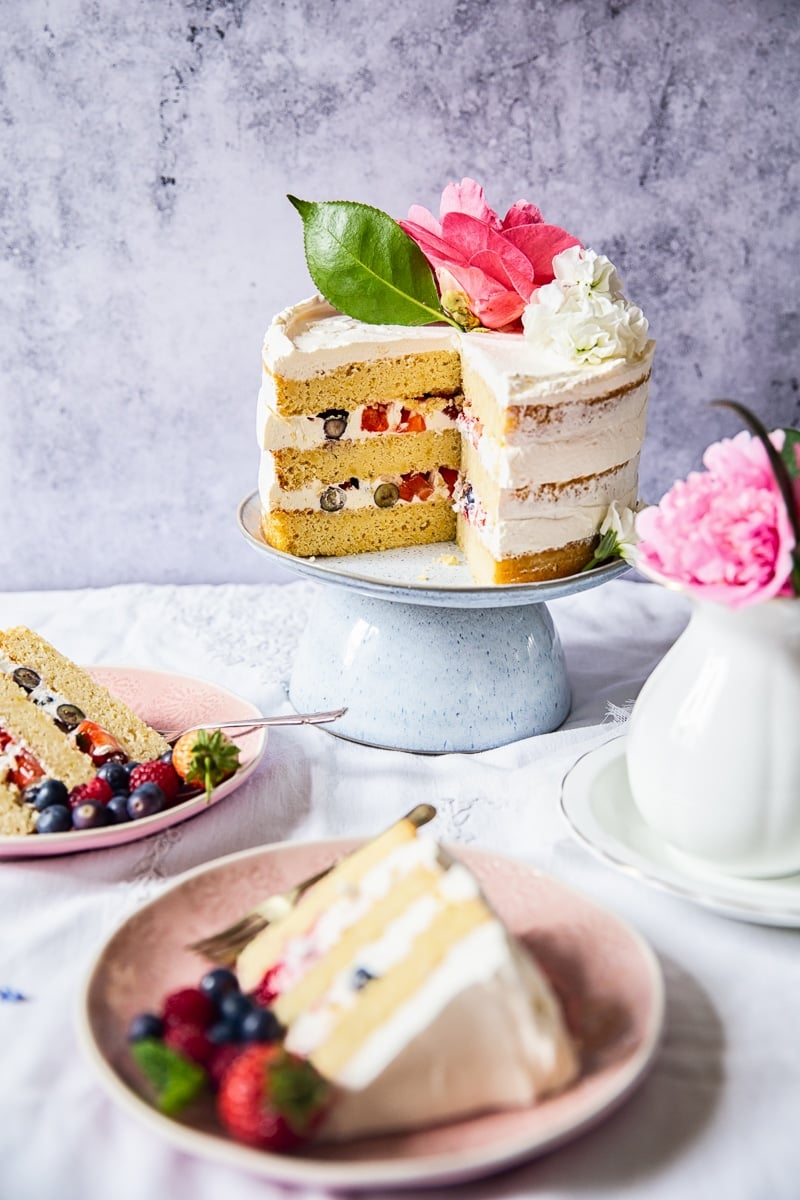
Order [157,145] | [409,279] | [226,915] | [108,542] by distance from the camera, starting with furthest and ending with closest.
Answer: [108,542] → [157,145] → [409,279] → [226,915]

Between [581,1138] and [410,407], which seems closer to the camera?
[581,1138]

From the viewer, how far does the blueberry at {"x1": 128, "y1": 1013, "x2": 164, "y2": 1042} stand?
120cm

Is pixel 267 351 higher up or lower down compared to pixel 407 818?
higher up

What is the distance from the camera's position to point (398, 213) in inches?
101

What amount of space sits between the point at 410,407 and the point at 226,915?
41.0 inches

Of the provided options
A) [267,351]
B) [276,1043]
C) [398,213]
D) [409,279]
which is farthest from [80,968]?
[398,213]

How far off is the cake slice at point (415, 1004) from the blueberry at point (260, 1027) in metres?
0.02

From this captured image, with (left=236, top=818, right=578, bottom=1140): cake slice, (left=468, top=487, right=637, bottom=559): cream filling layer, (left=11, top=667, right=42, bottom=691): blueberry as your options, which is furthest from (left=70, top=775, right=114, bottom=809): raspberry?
(left=468, top=487, right=637, bottom=559): cream filling layer

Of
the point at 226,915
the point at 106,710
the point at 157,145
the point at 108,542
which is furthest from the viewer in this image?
the point at 108,542

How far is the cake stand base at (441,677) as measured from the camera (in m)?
2.04

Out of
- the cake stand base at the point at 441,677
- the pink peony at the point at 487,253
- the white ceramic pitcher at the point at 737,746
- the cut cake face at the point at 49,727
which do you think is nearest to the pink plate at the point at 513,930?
the white ceramic pitcher at the point at 737,746

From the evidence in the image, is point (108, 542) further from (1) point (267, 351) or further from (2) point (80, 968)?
(2) point (80, 968)

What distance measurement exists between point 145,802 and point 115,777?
9 cm

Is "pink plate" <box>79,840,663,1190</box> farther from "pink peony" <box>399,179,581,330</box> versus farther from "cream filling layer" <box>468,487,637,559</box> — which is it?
"pink peony" <box>399,179,581,330</box>
